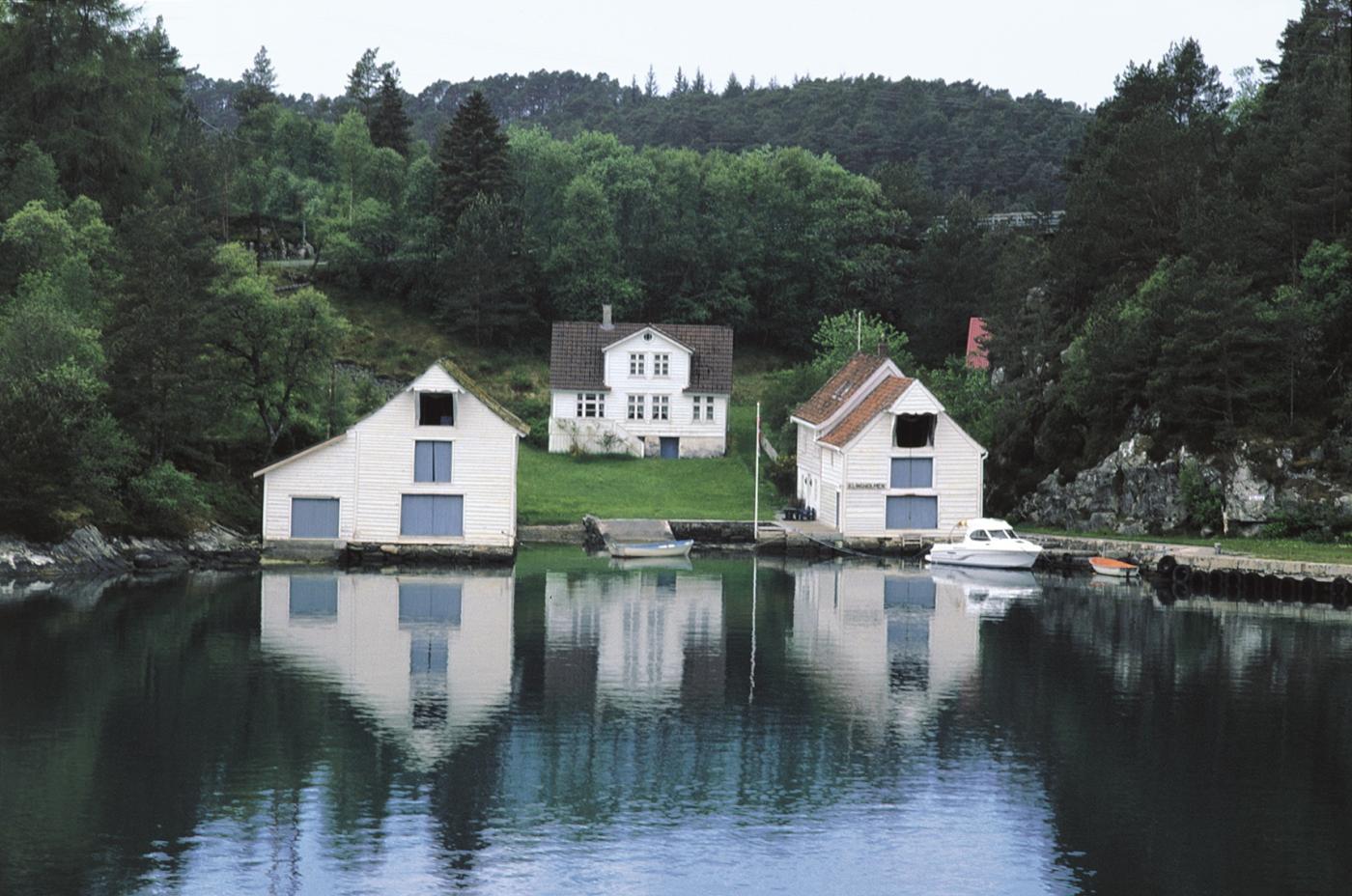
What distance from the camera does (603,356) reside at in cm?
8956

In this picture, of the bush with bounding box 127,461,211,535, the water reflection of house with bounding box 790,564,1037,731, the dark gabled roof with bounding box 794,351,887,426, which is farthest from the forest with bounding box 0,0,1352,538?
the water reflection of house with bounding box 790,564,1037,731

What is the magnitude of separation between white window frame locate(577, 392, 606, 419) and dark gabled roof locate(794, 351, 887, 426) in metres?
12.0

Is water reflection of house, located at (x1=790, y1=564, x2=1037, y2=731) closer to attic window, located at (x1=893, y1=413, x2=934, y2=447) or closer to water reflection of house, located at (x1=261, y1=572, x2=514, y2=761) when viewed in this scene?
attic window, located at (x1=893, y1=413, x2=934, y2=447)

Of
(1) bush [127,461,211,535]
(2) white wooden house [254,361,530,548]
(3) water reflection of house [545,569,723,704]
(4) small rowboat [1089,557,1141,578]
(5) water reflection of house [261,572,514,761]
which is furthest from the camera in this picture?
(2) white wooden house [254,361,530,548]

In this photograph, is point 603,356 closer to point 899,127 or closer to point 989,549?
point 989,549

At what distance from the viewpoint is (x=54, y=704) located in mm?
37406

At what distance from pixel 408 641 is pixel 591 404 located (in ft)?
140

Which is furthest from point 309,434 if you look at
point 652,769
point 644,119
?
point 644,119

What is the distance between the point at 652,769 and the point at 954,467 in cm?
3981

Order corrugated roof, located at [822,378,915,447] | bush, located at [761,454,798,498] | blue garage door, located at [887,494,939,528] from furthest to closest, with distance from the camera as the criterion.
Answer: bush, located at [761,454,798,498]
blue garage door, located at [887,494,939,528]
corrugated roof, located at [822,378,915,447]

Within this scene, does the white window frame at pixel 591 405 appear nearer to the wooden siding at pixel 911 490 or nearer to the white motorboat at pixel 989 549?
the wooden siding at pixel 911 490

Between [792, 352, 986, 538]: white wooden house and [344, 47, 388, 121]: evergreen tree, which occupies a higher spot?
[344, 47, 388, 121]: evergreen tree

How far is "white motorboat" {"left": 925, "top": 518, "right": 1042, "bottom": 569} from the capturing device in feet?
214

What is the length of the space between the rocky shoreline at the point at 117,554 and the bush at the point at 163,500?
515 millimetres
